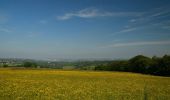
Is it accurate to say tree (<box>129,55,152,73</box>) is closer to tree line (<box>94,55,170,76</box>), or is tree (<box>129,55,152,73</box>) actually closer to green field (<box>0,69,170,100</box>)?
tree line (<box>94,55,170,76</box>)

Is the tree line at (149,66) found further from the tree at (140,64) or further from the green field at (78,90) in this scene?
the green field at (78,90)

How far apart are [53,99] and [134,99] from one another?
578cm

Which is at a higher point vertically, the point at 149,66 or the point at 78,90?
the point at 149,66

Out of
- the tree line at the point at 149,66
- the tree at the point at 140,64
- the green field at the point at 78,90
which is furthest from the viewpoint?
the tree at the point at 140,64

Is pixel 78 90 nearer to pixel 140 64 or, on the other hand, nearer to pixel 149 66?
pixel 149 66

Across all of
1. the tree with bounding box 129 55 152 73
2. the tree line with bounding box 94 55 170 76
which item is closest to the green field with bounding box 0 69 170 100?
the tree line with bounding box 94 55 170 76

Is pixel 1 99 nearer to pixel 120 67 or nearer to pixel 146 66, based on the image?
pixel 146 66

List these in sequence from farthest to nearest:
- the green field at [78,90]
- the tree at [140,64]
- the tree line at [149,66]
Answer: the tree at [140,64]
the tree line at [149,66]
the green field at [78,90]

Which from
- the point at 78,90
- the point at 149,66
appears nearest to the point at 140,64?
the point at 149,66

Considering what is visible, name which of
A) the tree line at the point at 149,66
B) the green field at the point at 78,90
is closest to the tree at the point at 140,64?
the tree line at the point at 149,66

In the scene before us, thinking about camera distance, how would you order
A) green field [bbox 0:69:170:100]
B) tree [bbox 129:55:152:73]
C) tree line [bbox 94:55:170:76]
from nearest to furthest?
green field [bbox 0:69:170:100] → tree line [bbox 94:55:170:76] → tree [bbox 129:55:152:73]

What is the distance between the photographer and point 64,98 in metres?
17.4

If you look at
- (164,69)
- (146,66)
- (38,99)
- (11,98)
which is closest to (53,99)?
(38,99)

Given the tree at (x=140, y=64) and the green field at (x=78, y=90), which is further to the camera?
the tree at (x=140, y=64)
